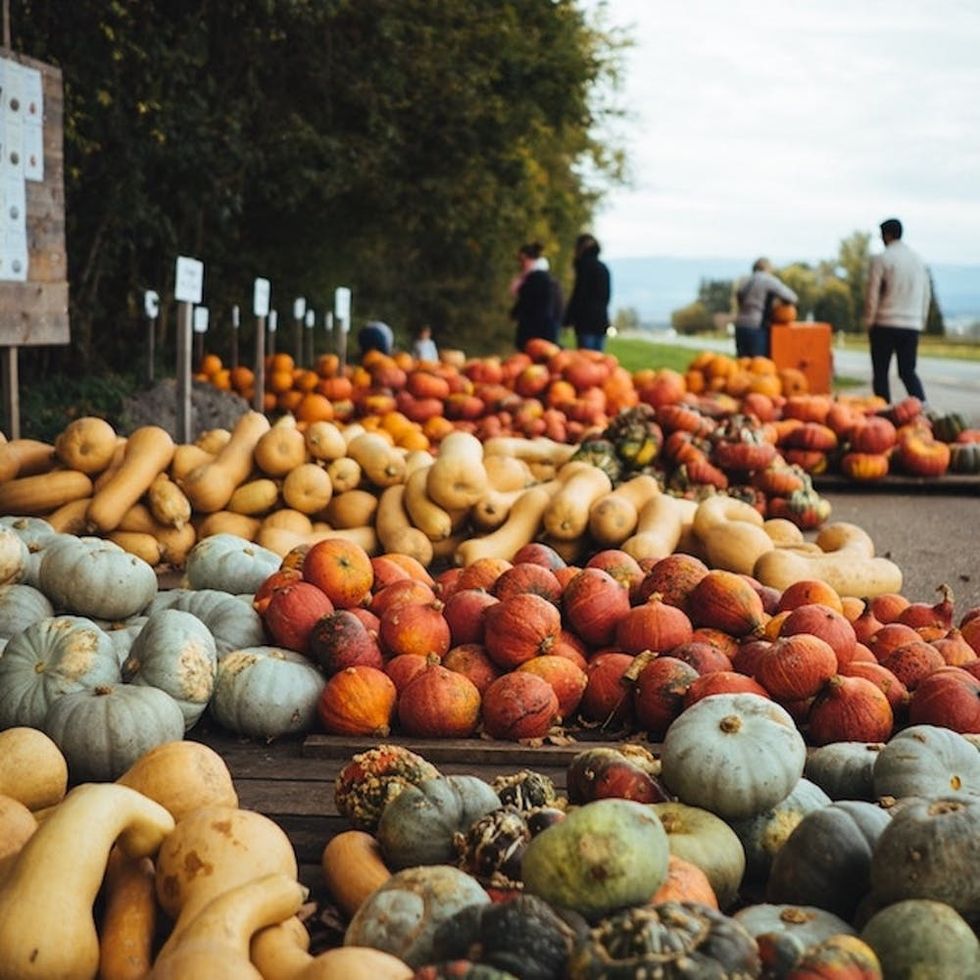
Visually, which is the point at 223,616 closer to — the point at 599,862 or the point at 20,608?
the point at 20,608

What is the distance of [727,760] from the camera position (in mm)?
2641

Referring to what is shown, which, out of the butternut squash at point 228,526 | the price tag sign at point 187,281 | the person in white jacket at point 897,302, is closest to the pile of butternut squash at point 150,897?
the butternut squash at point 228,526

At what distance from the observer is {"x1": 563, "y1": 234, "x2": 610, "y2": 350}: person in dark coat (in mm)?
15430

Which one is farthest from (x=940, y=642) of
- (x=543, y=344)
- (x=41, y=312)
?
(x=543, y=344)

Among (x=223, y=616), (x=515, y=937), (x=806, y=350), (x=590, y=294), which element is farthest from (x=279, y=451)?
(x=806, y=350)

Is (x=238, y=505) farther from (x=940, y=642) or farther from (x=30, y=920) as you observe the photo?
(x=30, y=920)

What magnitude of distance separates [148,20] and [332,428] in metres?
7.05

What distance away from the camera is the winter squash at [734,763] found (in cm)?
262

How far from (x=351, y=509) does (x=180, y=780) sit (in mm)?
3734

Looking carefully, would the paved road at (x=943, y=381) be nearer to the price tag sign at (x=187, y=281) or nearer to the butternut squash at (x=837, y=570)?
the butternut squash at (x=837, y=570)

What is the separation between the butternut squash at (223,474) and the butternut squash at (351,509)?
461 mm

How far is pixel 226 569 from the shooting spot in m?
4.62

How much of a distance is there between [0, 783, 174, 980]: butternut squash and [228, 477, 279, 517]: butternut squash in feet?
12.7

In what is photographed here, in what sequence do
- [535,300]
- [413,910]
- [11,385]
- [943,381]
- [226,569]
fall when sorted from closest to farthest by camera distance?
[413,910] → [226,569] → [11,385] → [535,300] → [943,381]
